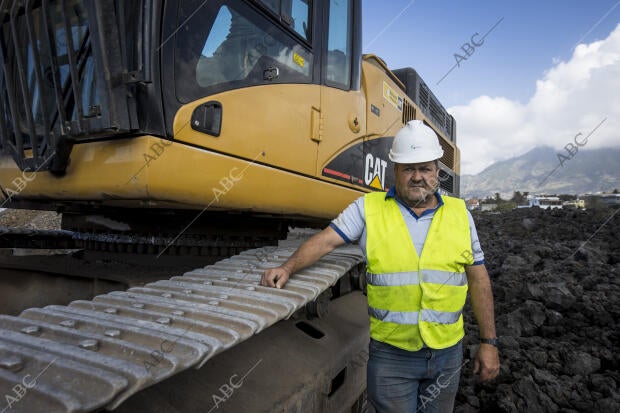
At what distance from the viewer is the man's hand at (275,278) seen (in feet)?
6.17

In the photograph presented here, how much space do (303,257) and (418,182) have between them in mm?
692

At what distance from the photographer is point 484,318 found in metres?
2.13

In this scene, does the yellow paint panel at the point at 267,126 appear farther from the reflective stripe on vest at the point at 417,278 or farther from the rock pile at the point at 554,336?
the rock pile at the point at 554,336

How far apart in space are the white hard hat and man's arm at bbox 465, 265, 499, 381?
0.60 meters

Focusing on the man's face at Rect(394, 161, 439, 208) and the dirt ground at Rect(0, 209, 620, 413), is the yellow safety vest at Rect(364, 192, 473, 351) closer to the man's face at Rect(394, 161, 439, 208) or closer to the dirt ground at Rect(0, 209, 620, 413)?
the man's face at Rect(394, 161, 439, 208)

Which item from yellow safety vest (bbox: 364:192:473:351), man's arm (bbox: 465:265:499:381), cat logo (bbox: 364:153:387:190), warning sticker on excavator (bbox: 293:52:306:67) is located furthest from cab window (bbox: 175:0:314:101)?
man's arm (bbox: 465:265:499:381)

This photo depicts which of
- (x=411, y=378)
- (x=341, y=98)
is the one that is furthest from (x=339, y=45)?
(x=411, y=378)

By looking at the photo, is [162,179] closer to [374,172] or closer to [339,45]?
[339,45]

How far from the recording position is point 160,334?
4.25ft

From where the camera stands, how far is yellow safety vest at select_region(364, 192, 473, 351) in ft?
6.52

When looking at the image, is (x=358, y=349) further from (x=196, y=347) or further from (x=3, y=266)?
(x=3, y=266)

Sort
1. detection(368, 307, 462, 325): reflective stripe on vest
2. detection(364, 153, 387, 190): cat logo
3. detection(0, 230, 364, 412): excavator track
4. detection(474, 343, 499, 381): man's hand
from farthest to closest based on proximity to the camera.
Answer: detection(364, 153, 387, 190): cat logo
detection(474, 343, 499, 381): man's hand
detection(368, 307, 462, 325): reflective stripe on vest
detection(0, 230, 364, 412): excavator track

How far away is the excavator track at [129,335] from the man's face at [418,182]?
21.8 inches

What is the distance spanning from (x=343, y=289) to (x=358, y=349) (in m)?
0.47
